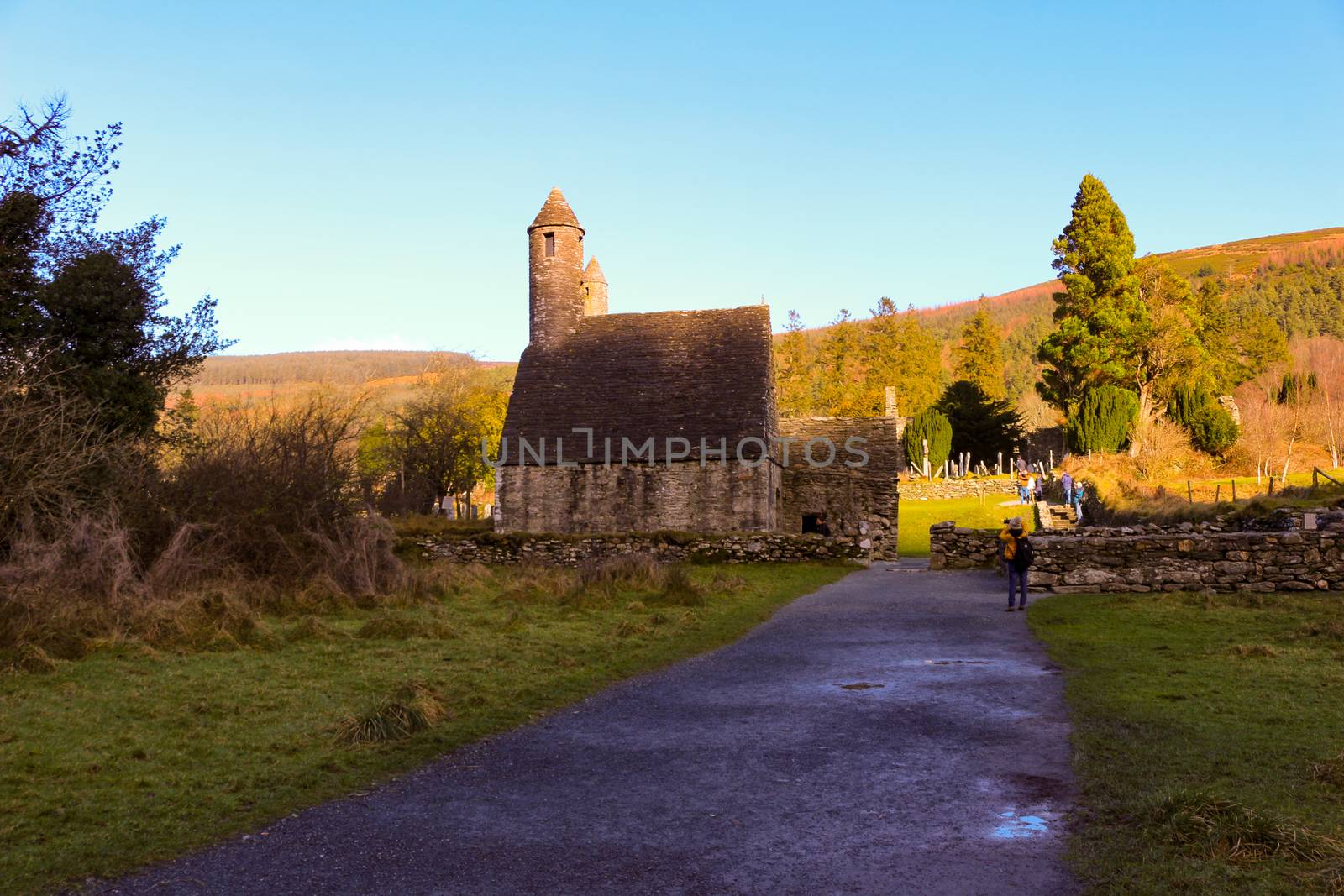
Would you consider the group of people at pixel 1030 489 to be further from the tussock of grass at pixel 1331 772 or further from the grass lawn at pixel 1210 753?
the tussock of grass at pixel 1331 772

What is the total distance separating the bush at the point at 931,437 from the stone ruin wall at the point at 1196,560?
3820cm

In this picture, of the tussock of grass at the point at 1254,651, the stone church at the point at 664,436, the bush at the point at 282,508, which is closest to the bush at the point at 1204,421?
the stone church at the point at 664,436

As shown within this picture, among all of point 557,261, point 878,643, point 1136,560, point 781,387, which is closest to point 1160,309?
point 781,387

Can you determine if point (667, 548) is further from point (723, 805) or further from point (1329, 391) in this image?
point (1329, 391)

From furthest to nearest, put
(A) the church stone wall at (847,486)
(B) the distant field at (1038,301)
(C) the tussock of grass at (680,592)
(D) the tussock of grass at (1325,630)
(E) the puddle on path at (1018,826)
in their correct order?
(B) the distant field at (1038,301)
(A) the church stone wall at (847,486)
(C) the tussock of grass at (680,592)
(D) the tussock of grass at (1325,630)
(E) the puddle on path at (1018,826)

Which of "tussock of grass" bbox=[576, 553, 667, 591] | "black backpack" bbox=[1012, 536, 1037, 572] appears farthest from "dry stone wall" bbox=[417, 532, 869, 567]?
"black backpack" bbox=[1012, 536, 1037, 572]

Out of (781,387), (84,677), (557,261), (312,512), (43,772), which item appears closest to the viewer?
(43,772)

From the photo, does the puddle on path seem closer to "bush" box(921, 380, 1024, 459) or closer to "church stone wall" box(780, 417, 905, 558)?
"church stone wall" box(780, 417, 905, 558)

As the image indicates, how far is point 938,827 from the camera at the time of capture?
209 inches

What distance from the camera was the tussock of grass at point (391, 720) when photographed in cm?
737

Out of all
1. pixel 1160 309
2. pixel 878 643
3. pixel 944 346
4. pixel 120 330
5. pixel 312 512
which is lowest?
pixel 878 643

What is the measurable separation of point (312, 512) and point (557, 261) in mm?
21704

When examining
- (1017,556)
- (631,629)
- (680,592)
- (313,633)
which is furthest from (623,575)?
(313,633)

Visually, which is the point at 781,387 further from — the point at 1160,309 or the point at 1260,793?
the point at 1260,793
